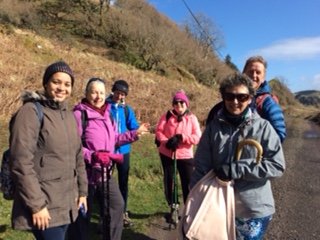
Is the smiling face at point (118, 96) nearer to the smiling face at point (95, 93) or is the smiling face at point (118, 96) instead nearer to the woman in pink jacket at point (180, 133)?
the woman in pink jacket at point (180, 133)

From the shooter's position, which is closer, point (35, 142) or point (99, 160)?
point (35, 142)

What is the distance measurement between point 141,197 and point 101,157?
354cm

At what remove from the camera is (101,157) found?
4.37 meters

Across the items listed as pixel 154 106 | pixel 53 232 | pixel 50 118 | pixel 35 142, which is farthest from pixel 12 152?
pixel 154 106

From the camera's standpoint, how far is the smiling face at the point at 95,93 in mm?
4488

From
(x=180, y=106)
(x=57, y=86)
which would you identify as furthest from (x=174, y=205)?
(x=57, y=86)

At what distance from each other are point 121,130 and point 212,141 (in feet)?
8.93

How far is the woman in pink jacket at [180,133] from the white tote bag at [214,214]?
2.79m

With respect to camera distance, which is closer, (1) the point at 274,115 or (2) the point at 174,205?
(1) the point at 274,115

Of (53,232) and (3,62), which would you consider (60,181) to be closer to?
(53,232)

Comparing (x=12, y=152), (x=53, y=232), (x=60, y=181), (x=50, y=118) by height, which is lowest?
(x=53, y=232)

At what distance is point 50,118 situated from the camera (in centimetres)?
312

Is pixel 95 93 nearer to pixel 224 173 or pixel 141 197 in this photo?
pixel 224 173

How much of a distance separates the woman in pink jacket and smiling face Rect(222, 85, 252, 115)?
9.12 ft
